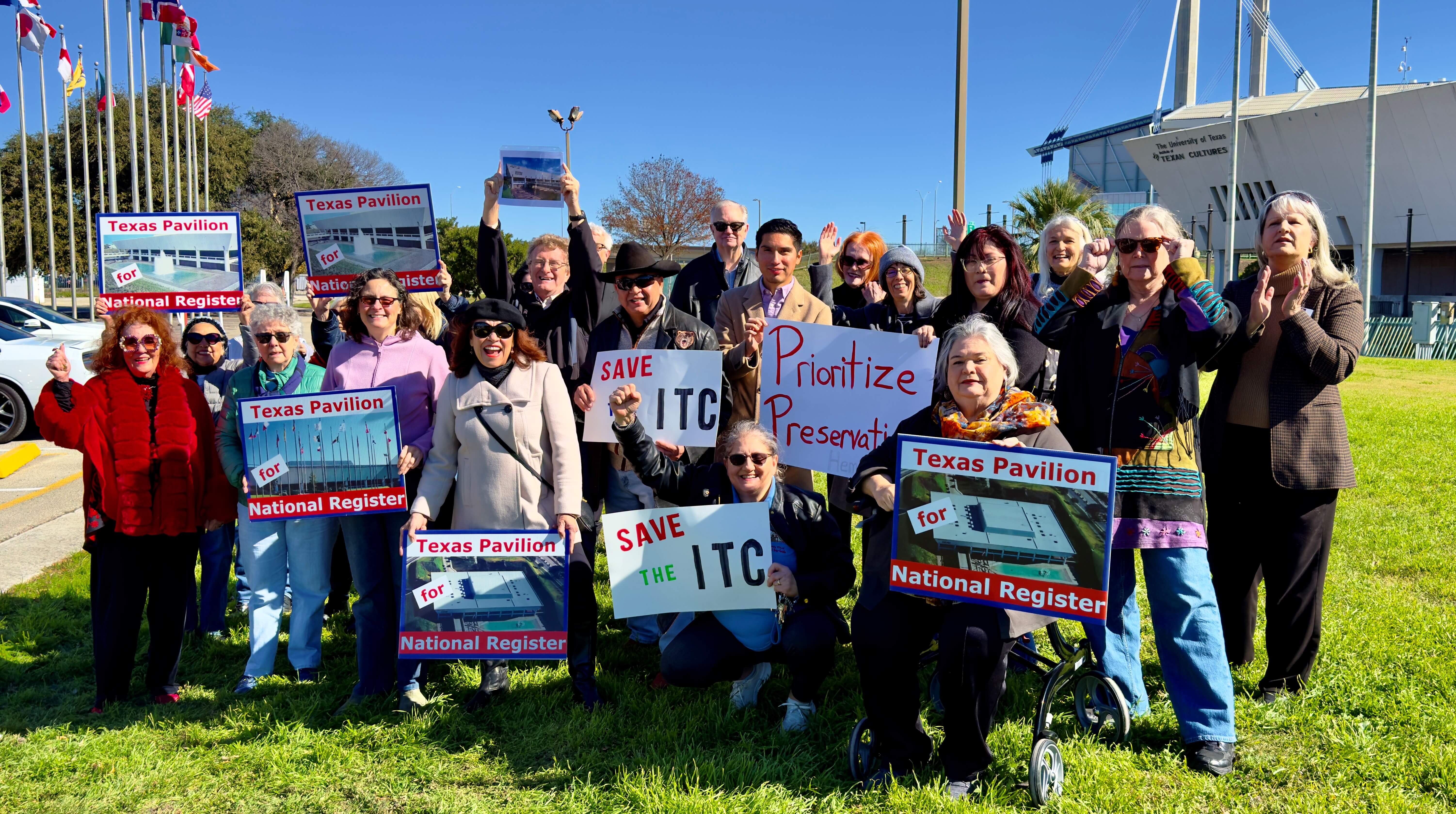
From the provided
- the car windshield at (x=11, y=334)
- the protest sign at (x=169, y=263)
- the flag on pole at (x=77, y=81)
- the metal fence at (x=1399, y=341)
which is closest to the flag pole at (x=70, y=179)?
the flag on pole at (x=77, y=81)

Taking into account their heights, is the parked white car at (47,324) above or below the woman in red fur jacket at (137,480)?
above

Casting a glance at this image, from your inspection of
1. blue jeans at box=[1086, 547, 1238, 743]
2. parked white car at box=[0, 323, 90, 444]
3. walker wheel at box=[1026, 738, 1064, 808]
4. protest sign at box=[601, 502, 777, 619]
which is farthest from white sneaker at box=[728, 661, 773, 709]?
parked white car at box=[0, 323, 90, 444]

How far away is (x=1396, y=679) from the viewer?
15.7 feet

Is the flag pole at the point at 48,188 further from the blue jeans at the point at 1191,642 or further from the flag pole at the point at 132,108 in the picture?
the blue jeans at the point at 1191,642

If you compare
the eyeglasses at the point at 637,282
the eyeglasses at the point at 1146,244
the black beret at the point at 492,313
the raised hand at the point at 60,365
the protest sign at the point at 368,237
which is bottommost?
the raised hand at the point at 60,365

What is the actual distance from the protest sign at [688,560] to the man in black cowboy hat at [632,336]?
1.83 ft

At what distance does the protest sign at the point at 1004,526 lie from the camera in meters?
3.53

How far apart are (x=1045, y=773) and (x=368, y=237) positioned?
5.28m

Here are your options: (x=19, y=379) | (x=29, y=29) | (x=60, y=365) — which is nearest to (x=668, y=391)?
(x=60, y=365)

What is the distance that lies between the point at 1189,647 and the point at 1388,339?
32.2 m

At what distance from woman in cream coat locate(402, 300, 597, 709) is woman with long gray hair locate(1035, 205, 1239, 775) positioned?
2.44 meters

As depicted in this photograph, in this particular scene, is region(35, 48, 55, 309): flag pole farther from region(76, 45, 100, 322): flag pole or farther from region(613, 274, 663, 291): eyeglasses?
region(613, 274, 663, 291): eyeglasses

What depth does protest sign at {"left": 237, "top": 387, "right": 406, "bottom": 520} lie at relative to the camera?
16.1 ft

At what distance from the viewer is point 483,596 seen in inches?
184
